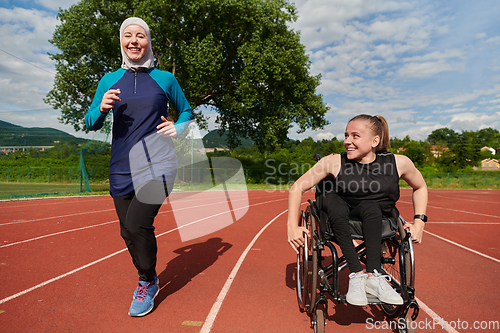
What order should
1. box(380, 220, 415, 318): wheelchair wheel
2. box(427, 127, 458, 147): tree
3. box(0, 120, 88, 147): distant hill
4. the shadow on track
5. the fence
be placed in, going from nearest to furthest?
1. box(380, 220, 415, 318): wheelchair wheel
2. the shadow on track
3. box(0, 120, 88, 147): distant hill
4. the fence
5. box(427, 127, 458, 147): tree

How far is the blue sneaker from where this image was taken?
7.77 feet

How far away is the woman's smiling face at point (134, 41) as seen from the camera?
2.34 meters

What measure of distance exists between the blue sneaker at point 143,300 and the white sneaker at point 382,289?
67.2 inches

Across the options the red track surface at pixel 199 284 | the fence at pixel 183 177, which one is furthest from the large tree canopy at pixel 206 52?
the red track surface at pixel 199 284

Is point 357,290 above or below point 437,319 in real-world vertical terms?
above

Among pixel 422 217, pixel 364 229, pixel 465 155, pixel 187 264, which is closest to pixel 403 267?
pixel 364 229

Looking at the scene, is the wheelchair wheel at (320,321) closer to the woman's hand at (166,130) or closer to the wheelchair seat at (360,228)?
the wheelchair seat at (360,228)

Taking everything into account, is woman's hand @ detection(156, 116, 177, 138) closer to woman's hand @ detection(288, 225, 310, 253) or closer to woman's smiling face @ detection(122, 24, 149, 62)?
woman's smiling face @ detection(122, 24, 149, 62)

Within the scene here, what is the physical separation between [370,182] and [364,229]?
36 centimetres

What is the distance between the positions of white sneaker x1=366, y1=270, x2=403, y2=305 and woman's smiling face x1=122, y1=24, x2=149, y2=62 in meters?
2.37

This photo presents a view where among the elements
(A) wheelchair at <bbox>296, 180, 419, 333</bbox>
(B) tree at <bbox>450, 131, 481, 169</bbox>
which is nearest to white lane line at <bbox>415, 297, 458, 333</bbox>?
(A) wheelchair at <bbox>296, 180, 419, 333</bbox>

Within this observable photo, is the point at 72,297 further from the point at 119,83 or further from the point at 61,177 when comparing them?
the point at 61,177

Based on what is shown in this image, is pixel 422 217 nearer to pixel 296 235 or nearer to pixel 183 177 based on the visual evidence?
pixel 296 235

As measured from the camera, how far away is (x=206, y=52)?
16.0 meters
